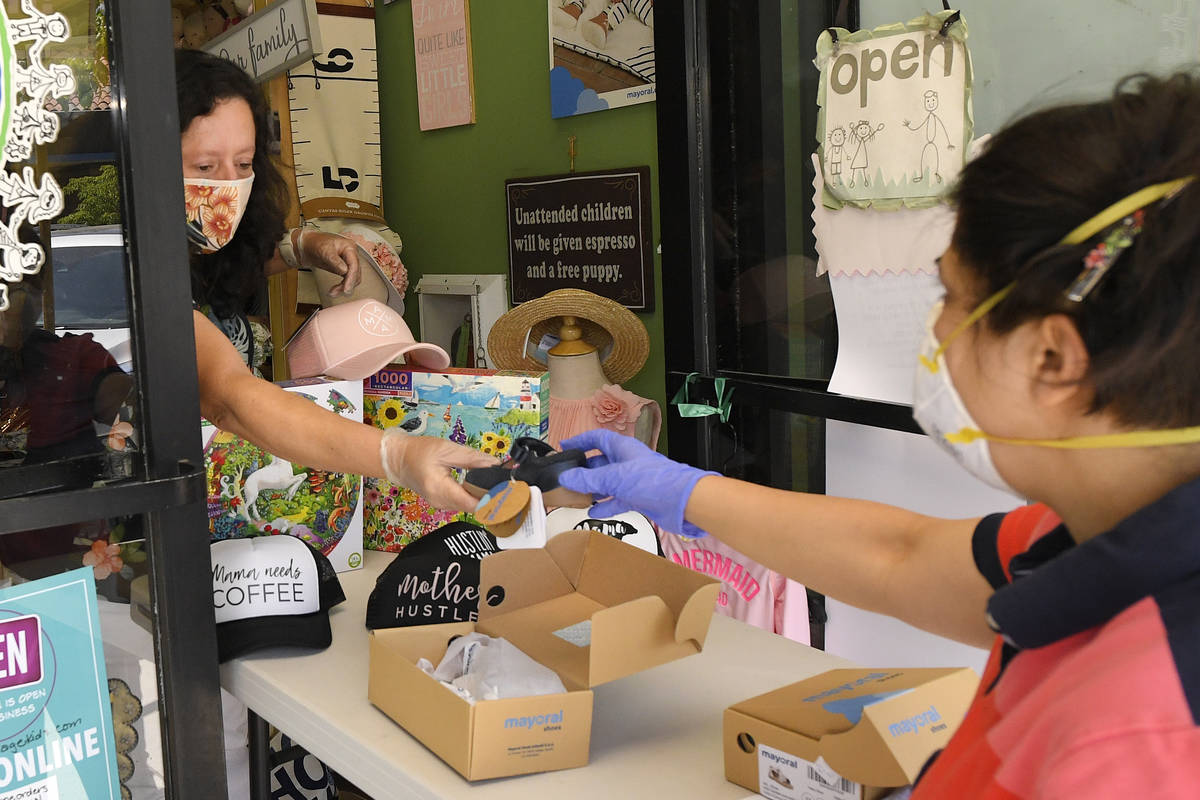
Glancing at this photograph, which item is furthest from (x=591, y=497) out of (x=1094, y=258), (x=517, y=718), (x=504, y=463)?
(x=1094, y=258)

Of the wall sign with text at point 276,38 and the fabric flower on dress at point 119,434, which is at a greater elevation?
the wall sign with text at point 276,38

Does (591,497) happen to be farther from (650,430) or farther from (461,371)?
(650,430)

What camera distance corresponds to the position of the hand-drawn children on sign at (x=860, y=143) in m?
1.71

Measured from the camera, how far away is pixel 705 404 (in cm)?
211

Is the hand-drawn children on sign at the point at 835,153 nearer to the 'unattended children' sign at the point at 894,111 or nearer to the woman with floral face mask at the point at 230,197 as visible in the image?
the 'unattended children' sign at the point at 894,111

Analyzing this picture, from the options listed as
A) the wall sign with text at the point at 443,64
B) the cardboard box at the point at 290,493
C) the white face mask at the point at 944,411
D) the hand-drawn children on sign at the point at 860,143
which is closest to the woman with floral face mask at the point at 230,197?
the cardboard box at the point at 290,493

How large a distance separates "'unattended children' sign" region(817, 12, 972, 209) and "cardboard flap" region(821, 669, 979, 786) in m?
0.82

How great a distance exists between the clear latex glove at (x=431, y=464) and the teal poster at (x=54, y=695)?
1.46 ft

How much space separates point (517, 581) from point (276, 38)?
2070 millimetres

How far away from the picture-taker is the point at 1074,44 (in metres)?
1.46

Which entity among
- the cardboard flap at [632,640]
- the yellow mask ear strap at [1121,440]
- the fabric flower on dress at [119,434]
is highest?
the yellow mask ear strap at [1121,440]

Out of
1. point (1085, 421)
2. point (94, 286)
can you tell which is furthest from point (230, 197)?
point (1085, 421)

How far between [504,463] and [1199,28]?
1.07m

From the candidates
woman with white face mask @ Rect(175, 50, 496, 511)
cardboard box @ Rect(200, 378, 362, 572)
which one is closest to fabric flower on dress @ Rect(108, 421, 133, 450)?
woman with white face mask @ Rect(175, 50, 496, 511)
